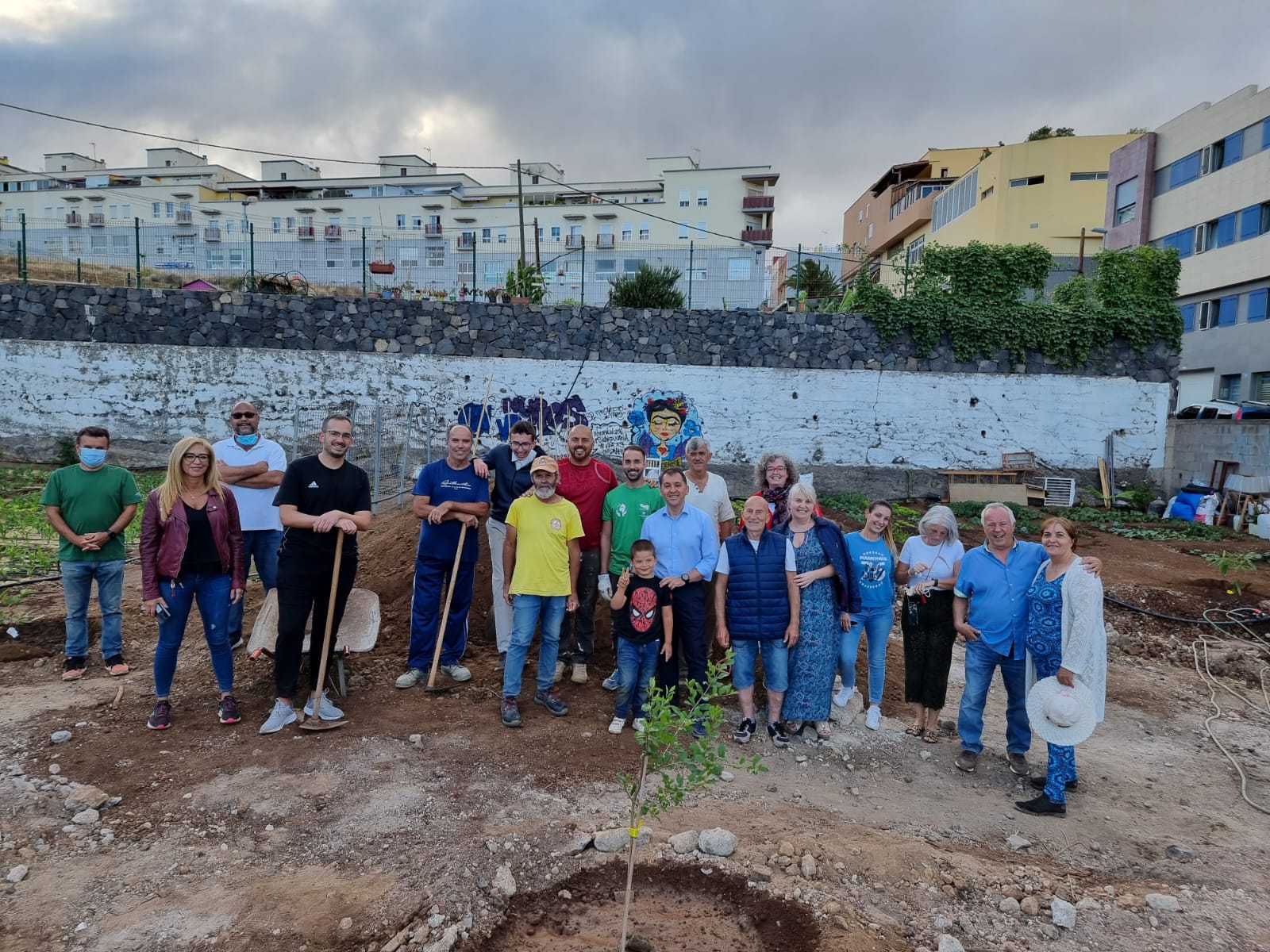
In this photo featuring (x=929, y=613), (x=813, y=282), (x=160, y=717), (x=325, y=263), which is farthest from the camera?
(x=813, y=282)

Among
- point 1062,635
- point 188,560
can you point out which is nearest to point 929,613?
point 1062,635

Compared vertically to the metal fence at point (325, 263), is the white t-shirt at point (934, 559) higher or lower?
lower

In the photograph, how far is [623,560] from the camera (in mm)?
5328

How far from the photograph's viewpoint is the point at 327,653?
4.75 metres

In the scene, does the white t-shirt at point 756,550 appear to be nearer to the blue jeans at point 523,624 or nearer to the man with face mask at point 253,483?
Answer: the blue jeans at point 523,624

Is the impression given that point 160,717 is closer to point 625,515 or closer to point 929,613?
point 625,515

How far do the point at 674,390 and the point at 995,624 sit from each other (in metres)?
9.91

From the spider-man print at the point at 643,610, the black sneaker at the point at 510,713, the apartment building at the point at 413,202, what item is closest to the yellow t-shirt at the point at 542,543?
the spider-man print at the point at 643,610

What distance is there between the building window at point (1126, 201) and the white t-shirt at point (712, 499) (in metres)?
30.0

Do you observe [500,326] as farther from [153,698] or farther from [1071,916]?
[1071,916]

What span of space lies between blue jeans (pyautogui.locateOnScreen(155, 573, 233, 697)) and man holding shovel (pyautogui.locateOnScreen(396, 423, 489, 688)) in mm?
1226

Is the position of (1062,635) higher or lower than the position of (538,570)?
lower

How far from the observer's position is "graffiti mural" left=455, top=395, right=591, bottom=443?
13.8 meters

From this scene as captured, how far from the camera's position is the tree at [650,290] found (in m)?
18.2
